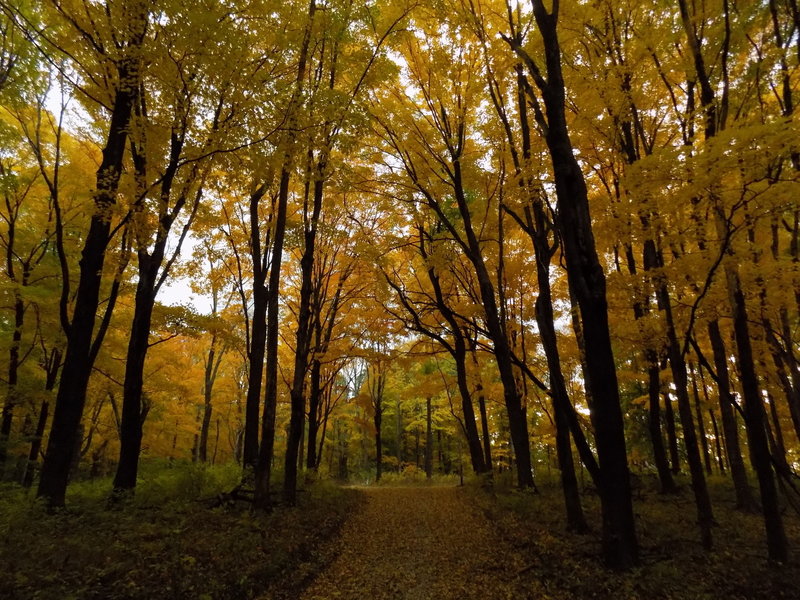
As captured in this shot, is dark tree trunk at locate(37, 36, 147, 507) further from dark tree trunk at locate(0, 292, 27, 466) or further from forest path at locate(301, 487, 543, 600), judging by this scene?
dark tree trunk at locate(0, 292, 27, 466)

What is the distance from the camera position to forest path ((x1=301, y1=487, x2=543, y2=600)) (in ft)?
16.7

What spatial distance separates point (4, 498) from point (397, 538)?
6905mm

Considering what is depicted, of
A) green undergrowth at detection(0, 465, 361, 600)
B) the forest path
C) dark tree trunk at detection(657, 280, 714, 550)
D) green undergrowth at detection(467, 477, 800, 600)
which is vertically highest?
dark tree trunk at detection(657, 280, 714, 550)

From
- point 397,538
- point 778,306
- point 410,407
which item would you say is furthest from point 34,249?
point 410,407

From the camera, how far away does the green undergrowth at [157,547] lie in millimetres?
3943

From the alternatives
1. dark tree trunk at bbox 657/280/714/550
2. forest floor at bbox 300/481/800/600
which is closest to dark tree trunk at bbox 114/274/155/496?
forest floor at bbox 300/481/800/600

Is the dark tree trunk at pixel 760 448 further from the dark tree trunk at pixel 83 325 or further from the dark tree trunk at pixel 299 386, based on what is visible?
the dark tree trunk at pixel 83 325

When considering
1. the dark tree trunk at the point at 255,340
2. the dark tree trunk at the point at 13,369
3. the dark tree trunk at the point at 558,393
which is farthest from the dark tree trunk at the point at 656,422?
the dark tree trunk at the point at 13,369

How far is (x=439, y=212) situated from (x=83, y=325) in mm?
7337

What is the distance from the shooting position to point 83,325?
21.9 ft

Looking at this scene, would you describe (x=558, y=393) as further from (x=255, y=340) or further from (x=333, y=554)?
(x=255, y=340)

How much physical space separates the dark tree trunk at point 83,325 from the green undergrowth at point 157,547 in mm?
531

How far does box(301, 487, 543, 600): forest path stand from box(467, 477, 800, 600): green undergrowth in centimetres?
37

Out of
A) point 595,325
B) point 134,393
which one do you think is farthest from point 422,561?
point 134,393
